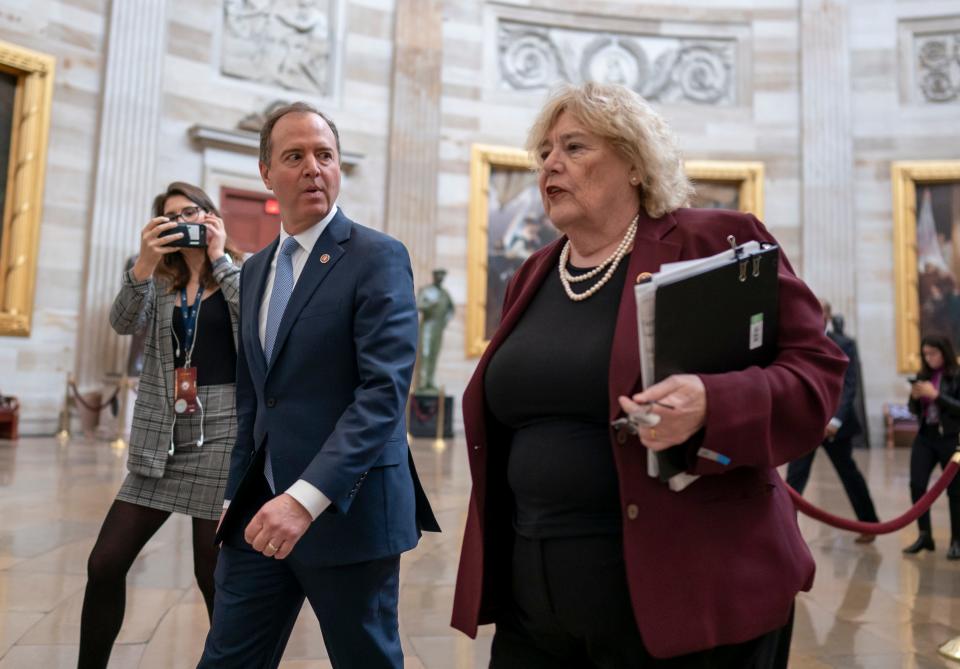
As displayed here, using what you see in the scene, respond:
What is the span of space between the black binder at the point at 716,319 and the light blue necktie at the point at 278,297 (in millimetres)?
1089

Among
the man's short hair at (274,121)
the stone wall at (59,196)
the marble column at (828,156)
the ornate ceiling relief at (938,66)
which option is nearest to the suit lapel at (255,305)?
the man's short hair at (274,121)

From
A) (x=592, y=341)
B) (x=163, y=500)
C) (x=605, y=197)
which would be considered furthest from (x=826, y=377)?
(x=163, y=500)

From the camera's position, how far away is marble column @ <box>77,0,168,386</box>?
11.8 m

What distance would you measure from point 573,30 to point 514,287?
1574 centimetres

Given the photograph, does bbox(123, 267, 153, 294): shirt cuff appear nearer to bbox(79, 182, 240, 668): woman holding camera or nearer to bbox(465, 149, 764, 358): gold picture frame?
bbox(79, 182, 240, 668): woman holding camera

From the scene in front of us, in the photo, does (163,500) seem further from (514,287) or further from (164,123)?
(164,123)

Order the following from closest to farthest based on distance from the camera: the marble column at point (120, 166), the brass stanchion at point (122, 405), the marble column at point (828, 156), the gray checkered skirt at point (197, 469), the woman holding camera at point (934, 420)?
1. the gray checkered skirt at point (197, 469)
2. the woman holding camera at point (934, 420)
3. the brass stanchion at point (122, 405)
4. the marble column at point (120, 166)
5. the marble column at point (828, 156)

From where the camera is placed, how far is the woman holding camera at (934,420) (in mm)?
5867

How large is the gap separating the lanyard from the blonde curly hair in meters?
1.73

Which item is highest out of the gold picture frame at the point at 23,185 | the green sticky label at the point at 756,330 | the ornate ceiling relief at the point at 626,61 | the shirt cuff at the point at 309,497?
the ornate ceiling relief at the point at 626,61

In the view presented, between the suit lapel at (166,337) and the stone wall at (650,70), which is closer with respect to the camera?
the suit lapel at (166,337)

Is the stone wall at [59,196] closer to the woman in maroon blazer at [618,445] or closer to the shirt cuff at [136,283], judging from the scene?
the shirt cuff at [136,283]

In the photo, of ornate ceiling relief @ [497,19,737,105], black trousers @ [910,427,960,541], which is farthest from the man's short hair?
ornate ceiling relief @ [497,19,737,105]

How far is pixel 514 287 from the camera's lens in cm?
206
